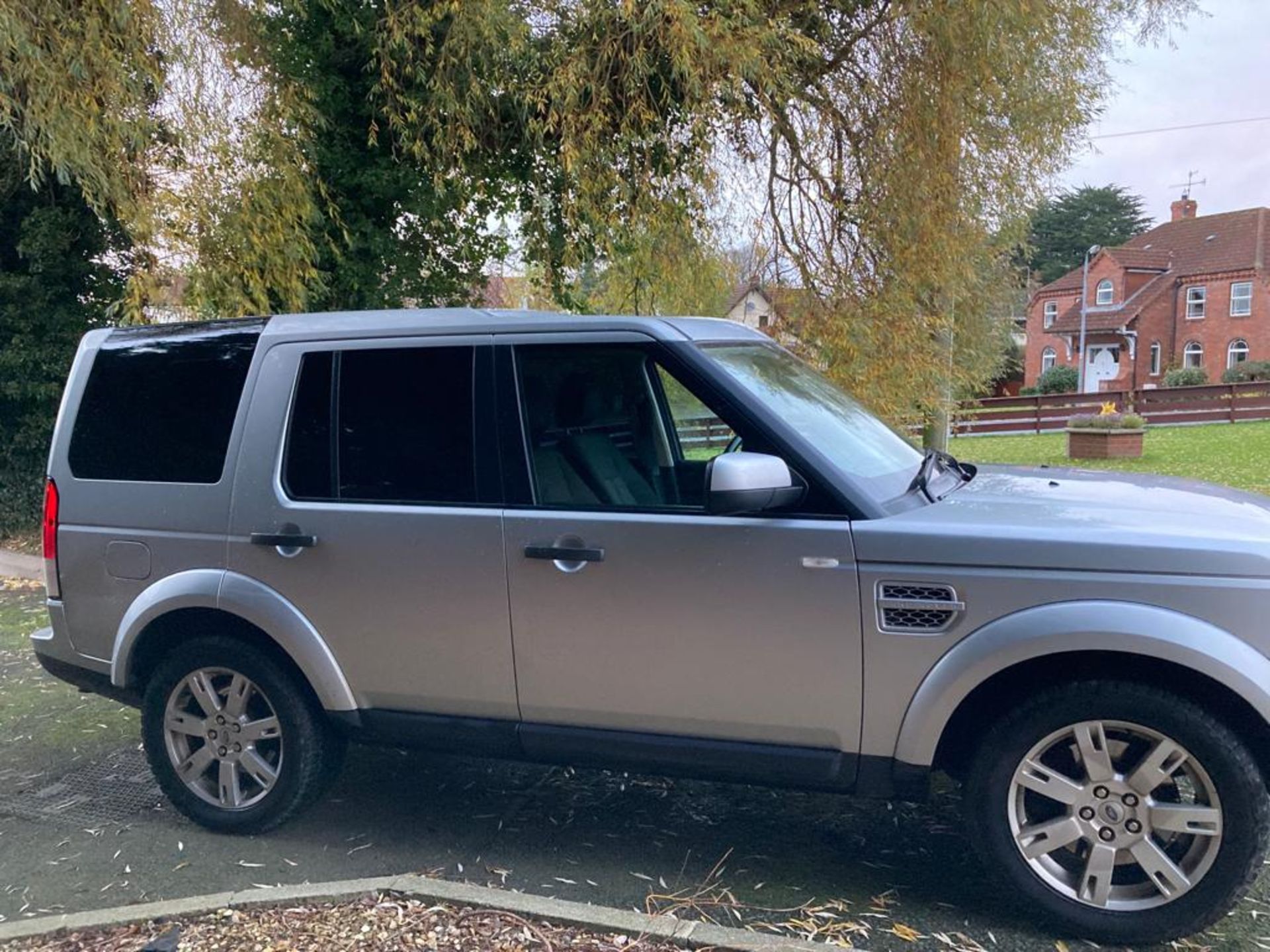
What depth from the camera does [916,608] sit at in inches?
127

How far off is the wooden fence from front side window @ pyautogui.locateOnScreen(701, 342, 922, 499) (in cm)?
2164

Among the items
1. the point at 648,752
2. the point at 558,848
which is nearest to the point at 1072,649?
the point at 648,752

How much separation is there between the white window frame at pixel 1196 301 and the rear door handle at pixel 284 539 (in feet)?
158

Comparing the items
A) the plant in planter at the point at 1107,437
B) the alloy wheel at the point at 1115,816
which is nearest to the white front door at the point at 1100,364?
the plant in planter at the point at 1107,437

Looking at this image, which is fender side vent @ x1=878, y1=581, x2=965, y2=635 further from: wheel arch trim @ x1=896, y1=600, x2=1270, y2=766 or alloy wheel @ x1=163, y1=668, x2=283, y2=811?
alloy wheel @ x1=163, y1=668, x2=283, y2=811

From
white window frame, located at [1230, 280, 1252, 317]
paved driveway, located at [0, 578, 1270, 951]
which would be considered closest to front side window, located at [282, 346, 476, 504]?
paved driveway, located at [0, 578, 1270, 951]

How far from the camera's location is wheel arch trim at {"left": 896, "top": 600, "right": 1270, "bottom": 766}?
2941 millimetres

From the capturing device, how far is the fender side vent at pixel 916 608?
3.20 m

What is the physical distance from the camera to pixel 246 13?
25.8 ft

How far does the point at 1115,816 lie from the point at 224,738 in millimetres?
3257

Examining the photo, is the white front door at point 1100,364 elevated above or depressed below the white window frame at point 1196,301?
below

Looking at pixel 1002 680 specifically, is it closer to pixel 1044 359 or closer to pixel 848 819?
pixel 848 819

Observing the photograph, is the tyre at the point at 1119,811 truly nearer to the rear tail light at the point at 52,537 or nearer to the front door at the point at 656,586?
the front door at the point at 656,586

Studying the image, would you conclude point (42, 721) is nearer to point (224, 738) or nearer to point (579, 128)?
point (224, 738)
